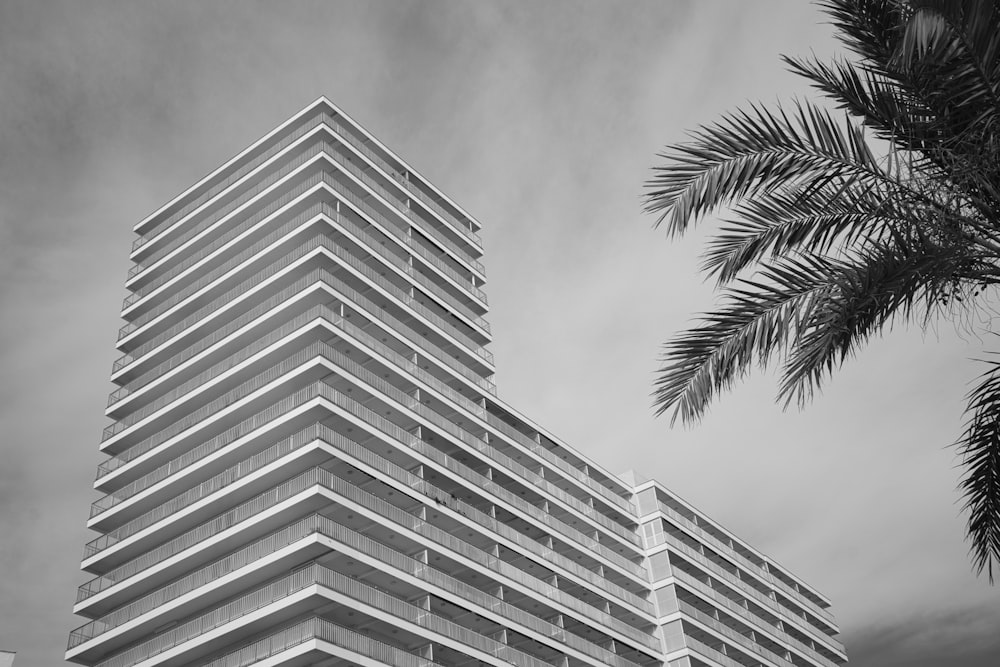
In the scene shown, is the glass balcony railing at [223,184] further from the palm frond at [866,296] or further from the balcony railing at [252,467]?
the palm frond at [866,296]

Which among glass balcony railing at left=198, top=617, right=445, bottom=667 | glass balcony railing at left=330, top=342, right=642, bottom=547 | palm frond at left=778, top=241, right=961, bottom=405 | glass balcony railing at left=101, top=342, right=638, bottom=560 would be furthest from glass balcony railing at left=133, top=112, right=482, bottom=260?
palm frond at left=778, top=241, right=961, bottom=405

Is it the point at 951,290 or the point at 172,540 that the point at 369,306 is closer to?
the point at 172,540

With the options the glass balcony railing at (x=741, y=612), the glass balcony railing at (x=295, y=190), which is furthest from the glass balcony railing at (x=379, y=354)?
the glass balcony railing at (x=741, y=612)

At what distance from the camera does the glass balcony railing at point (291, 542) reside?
42.8 meters

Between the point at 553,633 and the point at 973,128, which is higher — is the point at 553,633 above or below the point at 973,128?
above

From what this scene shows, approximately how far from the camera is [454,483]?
53438 mm

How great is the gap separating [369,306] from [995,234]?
46.4 meters

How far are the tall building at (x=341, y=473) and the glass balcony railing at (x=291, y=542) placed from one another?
0.12 m

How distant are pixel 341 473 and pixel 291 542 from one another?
203 inches

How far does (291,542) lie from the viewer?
139 ft

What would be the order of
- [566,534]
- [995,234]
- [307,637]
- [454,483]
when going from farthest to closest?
[566,534] < [454,483] < [307,637] < [995,234]

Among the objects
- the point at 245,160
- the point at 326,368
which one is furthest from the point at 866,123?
the point at 245,160

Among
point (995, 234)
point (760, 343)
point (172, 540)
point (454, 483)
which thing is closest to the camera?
point (995, 234)

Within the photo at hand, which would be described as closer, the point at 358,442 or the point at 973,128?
the point at 973,128
